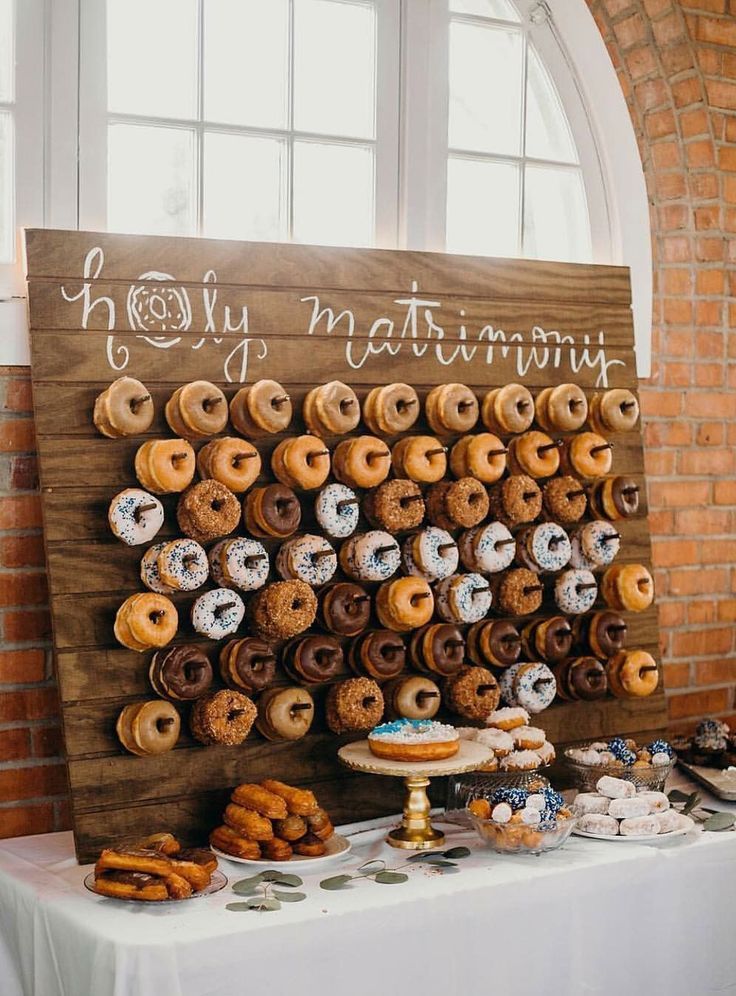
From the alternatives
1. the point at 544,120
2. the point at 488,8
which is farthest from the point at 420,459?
the point at 488,8

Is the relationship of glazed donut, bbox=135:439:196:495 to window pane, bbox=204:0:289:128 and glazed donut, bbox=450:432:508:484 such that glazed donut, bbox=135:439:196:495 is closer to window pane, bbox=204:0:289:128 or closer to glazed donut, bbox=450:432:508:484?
glazed donut, bbox=450:432:508:484

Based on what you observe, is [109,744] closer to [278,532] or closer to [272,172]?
[278,532]

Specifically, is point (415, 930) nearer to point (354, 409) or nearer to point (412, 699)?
point (412, 699)

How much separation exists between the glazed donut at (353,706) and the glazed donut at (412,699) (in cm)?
8

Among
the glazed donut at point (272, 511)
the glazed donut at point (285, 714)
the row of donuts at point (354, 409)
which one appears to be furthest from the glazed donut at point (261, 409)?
the glazed donut at point (285, 714)

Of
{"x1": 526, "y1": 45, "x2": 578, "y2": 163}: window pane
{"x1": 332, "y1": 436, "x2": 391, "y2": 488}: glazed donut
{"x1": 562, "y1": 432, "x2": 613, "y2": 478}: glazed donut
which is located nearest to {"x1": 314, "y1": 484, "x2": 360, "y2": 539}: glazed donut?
{"x1": 332, "y1": 436, "x2": 391, "y2": 488}: glazed donut

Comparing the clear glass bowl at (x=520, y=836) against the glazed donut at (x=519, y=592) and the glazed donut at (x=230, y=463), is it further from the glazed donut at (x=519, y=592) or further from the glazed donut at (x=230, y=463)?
the glazed donut at (x=230, y=463)

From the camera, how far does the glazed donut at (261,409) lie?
250 centimetres

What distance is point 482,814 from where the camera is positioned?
7.73ft

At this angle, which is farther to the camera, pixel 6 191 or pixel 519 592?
pixel 519 592

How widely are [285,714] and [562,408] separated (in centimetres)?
97

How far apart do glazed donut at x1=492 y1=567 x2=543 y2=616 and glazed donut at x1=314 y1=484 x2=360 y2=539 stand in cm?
42

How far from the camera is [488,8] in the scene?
308 cm

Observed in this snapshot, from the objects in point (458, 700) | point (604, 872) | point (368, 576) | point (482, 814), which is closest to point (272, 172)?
point (368, 576)
